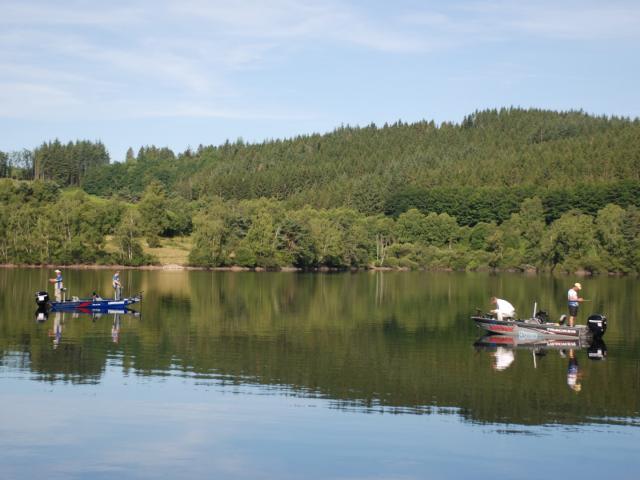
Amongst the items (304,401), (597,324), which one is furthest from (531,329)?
(304,401)

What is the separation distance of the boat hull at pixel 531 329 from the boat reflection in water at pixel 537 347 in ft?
Result: 0.85

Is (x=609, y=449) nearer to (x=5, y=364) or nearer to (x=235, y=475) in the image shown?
(x=235, y=475)

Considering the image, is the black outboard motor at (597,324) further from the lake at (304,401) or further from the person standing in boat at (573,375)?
the person standing in boat at (573,375)

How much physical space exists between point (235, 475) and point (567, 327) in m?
31.4

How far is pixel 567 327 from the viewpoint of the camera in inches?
1960

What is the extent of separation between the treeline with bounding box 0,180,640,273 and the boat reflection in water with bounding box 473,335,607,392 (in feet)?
363

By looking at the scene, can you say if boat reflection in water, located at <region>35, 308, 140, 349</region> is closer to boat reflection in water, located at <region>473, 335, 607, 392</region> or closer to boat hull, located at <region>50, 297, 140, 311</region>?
boat hull, located at <region>50, 297, 140, 311</region>

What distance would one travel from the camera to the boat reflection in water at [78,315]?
51.0 meters

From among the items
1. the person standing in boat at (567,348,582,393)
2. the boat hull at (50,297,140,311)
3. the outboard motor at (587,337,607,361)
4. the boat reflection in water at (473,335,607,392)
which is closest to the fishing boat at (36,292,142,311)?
the boat hull at (50,297,140,311)

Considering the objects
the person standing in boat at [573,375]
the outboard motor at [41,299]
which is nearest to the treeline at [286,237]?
the outboard motor at [41,299]

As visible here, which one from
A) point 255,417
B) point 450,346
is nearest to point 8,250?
point 450,346

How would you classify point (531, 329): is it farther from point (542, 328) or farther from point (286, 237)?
point (286, 237)

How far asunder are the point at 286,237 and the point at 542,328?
118 meters

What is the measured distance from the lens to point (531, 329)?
50656 millimetres
